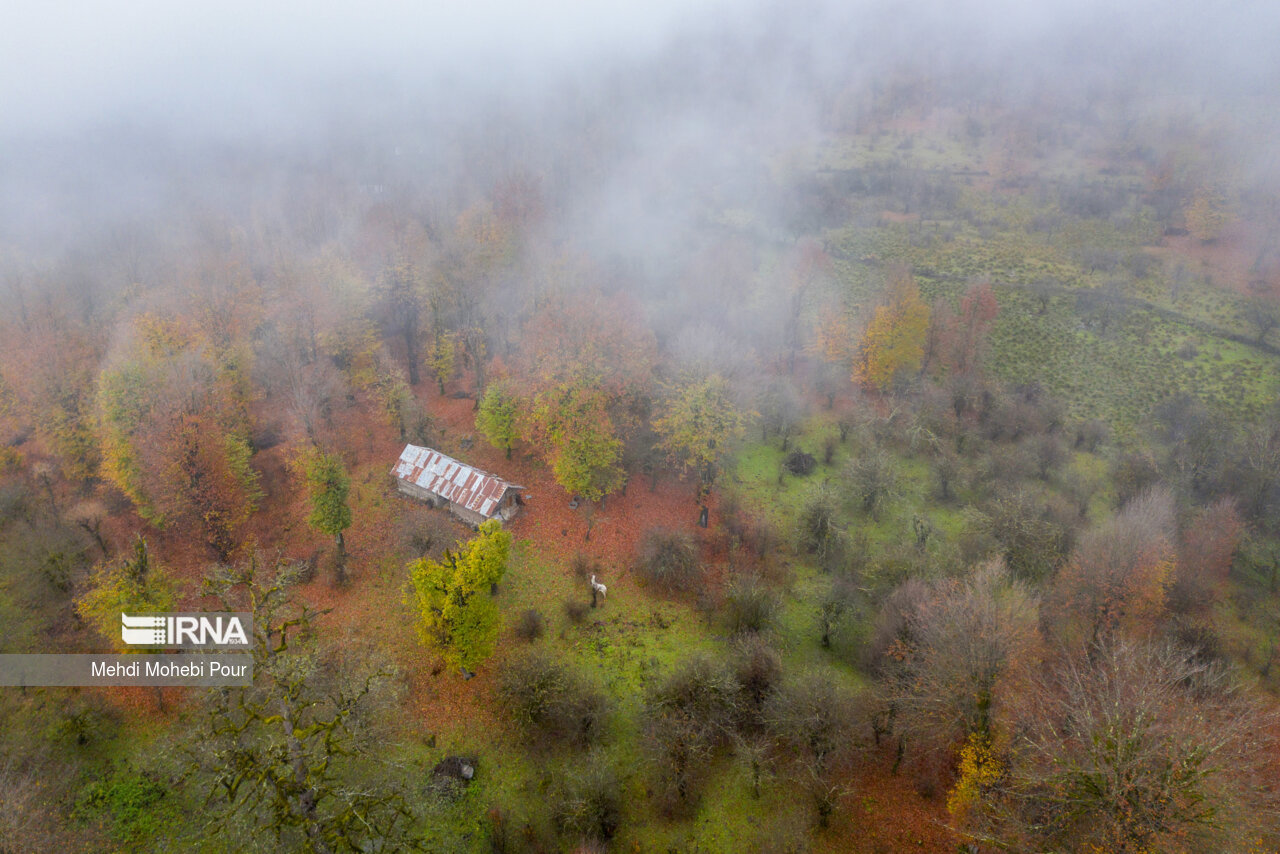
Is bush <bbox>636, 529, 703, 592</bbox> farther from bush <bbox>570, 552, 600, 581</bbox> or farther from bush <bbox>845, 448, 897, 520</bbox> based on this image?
bush <bbox>845, 448, 897, 520</bbox>

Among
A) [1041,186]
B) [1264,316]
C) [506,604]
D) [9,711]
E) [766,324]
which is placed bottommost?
[9,711]

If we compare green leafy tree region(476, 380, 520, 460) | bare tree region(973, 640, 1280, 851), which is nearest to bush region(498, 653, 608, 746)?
bare tree region(973, 640, 1280, 851)

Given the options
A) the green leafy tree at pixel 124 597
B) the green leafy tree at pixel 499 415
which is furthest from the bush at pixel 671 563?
the green leafy tree at pixel 124 597

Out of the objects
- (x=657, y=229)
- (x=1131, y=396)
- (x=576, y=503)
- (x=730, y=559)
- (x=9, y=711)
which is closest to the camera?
(x=9, y=711)

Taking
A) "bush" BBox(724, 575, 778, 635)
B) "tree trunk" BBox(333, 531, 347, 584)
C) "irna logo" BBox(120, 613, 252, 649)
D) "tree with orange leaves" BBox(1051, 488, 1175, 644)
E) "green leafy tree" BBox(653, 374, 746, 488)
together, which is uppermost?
"tree with orange leaves" BBox(1051, 488, 1175, 644)

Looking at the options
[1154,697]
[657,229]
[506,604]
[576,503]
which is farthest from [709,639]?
[657,229]

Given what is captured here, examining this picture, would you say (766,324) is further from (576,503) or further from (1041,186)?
(1041,186)
